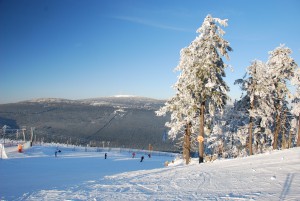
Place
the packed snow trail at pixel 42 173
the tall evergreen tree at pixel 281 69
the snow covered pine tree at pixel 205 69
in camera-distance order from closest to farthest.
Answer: the packed snow trail at pixel 42 173 < the snow covered pine tree at pixel 205 69 < the tall evergreen tree at pixel 281 69

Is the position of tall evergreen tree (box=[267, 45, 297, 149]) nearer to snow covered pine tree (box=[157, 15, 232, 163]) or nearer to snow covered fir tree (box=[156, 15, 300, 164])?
snow covered fir tree (box=[156, 15, 300, 164])

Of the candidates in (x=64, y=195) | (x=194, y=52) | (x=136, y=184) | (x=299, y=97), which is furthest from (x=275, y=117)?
(x=64, y=195)

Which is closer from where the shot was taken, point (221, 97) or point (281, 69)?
point (221, 97)

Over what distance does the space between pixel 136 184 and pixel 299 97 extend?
994 inches

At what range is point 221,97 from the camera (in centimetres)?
2502

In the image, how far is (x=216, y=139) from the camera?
49.4 metres

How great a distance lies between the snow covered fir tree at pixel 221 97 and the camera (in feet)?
79.5

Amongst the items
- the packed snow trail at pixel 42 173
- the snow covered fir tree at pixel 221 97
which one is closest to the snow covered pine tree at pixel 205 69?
the snow covered fir tree at pixel 221 97

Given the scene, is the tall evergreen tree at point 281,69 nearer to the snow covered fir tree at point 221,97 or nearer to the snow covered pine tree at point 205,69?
the snow covered fir tree at point 221,97

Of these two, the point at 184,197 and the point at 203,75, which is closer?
the point at 184,197

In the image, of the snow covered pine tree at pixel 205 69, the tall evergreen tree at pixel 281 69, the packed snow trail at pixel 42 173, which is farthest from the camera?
the tall evergreen tree at pixel 281 69

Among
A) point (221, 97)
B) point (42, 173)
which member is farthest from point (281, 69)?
point (42, 173)

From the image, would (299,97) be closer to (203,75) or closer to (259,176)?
(203,75)

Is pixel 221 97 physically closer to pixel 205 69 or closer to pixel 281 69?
pixel 205 69
